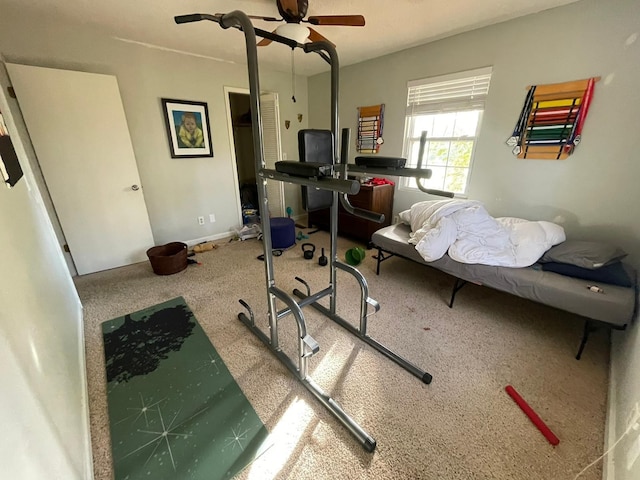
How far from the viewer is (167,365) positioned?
5.55 ft

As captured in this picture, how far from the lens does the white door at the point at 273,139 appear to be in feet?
13.2

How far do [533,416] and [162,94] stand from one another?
426 centimetres

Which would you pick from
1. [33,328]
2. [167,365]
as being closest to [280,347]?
[167,365]

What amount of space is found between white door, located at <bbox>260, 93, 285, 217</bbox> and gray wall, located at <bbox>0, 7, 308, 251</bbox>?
144mm

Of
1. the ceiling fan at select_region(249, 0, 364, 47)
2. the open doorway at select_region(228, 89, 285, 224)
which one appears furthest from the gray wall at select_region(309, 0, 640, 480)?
the open doorway at select_region(228, 89, 285, 224)

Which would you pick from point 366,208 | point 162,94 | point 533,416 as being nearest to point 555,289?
point 533,416

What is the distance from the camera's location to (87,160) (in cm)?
262

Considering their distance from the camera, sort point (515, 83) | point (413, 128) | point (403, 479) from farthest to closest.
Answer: point (413, 128) < point (515, 83) < point (403, 479)

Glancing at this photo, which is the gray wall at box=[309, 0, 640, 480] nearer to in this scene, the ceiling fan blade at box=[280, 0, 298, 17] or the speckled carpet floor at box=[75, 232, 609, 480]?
the speckled carpet floor at box=[75, 232, 609, 480]

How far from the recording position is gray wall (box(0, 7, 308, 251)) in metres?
2.34

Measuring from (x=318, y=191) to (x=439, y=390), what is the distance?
1.39 meters

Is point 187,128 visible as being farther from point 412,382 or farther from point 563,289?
point 563,289

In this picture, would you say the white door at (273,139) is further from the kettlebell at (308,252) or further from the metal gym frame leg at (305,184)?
the metal gym frame leg at (305,184)

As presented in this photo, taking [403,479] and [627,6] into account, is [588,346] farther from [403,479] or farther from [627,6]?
[627,6]
